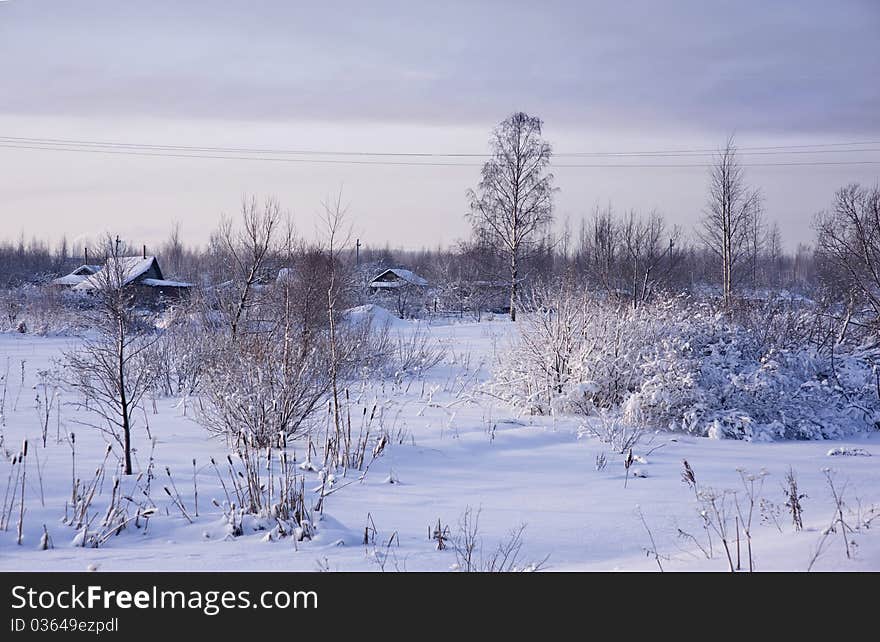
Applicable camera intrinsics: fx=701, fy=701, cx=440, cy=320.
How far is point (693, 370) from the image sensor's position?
11.0 meters

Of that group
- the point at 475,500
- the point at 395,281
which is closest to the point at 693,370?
the point at 475,500

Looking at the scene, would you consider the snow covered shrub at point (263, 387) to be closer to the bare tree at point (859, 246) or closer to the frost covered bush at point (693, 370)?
the frost covered bush at point (693, 370)

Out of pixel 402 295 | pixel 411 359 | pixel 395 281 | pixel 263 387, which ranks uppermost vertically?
pixel 395 281

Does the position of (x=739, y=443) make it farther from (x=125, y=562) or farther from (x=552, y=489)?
(x=125, y=562)

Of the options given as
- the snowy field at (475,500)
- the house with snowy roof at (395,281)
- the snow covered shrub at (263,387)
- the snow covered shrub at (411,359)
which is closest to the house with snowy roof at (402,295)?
the house with snowy roof at (395,281)

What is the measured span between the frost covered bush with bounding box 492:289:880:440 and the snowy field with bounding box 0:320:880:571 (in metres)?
A: 0.48

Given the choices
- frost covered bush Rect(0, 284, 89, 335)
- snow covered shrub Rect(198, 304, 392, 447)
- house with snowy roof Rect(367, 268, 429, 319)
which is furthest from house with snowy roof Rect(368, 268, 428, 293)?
snow covered shrub Rect(198, 304, 392, 447)

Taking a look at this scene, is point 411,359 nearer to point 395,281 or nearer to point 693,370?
point 693,370

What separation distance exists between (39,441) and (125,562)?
16.1 ft

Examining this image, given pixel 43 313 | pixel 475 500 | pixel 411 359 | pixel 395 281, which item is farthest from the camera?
pixel 395 281

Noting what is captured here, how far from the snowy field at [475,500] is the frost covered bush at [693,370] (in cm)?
48

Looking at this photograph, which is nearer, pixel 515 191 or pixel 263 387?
pixel 263 387

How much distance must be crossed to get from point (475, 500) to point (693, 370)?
5.91m
